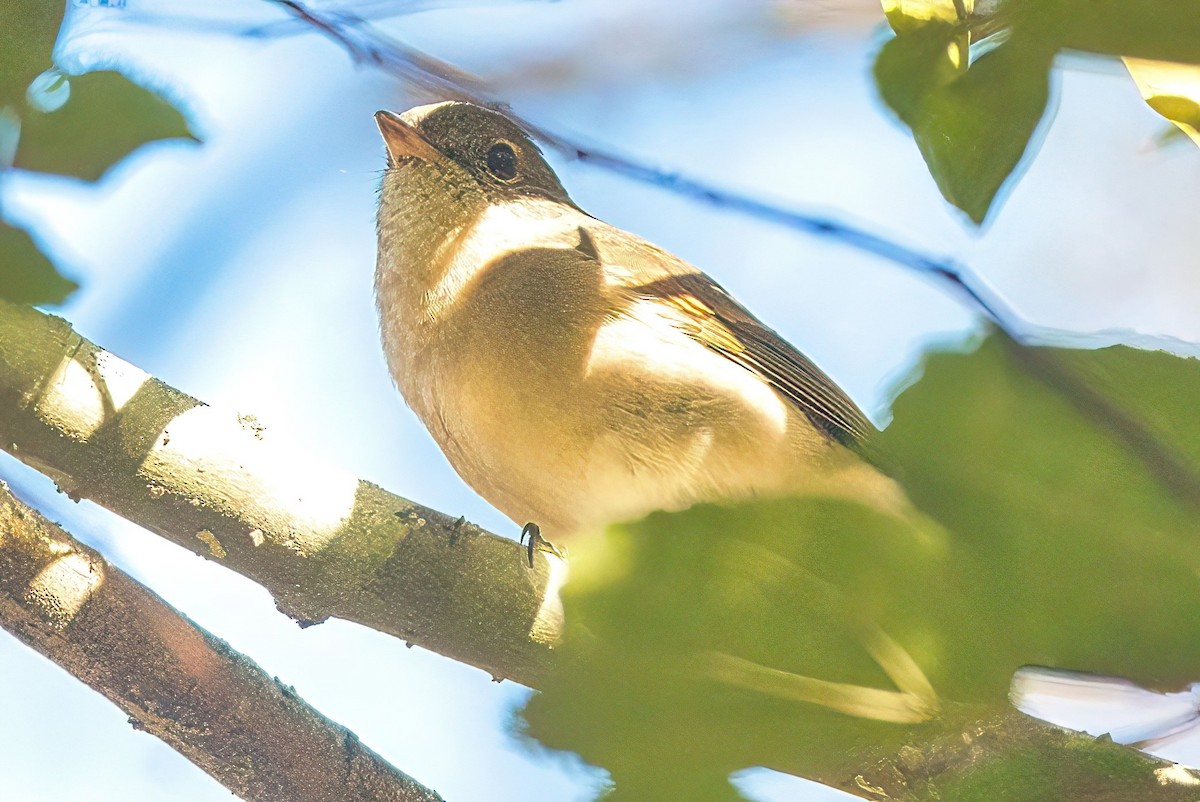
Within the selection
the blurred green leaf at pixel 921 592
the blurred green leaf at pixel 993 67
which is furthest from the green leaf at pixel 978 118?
the blurred green leaf at pixel 921 592

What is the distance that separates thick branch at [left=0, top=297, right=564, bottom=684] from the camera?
4.68 ft

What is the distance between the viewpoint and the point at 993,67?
31.7 inches

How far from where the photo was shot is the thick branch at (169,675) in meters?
1.48

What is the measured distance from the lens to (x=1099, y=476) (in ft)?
1.90

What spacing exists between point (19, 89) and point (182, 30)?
3.65ft

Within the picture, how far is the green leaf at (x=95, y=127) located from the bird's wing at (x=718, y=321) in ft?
2.98

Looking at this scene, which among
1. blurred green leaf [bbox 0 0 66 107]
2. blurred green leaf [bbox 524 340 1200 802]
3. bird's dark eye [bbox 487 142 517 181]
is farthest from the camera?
bird's dark eye [bbox 487 142 517 181]

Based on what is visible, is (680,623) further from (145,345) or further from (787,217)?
(145,345)

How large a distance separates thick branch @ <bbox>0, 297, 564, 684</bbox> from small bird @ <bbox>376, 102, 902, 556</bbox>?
0.91ft

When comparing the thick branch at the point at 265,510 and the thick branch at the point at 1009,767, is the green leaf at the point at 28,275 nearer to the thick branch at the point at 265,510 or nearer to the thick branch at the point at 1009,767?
the thick branch at the point at 265,510

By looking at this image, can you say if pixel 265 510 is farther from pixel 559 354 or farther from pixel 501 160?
pixel 501 160

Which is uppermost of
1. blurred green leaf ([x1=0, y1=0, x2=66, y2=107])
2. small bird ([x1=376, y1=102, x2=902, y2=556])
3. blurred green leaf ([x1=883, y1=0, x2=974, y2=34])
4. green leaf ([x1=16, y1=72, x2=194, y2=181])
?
blurred green leaf ([x1=883, y1=0, x2=974, y2=34])

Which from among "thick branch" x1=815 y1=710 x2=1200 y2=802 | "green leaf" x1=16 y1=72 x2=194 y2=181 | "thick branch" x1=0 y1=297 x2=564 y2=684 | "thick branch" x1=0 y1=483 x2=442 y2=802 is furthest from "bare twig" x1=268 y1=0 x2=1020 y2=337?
"thick branch" x1=815 y1=710 x2=1200 y2=802

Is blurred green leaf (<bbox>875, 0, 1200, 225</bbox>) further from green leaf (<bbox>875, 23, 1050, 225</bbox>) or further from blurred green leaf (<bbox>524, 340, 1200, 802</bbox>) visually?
blurred green leaf (<bbox>524, 340, 1200, 802</bbox>)
